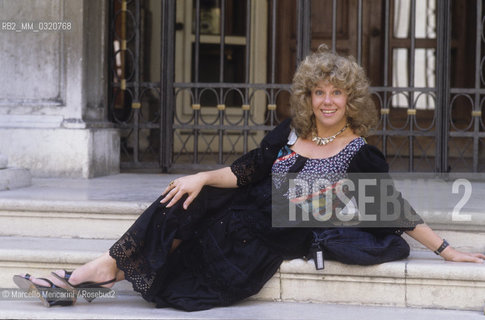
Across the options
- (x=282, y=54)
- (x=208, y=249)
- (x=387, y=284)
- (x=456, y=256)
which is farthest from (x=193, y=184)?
(x=282, y=54)

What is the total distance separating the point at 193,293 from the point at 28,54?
262 centimetres

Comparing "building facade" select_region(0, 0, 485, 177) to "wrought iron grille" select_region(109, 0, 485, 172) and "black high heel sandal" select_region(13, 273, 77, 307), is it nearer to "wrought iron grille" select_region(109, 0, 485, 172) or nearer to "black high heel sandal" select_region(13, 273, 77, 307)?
"wrought iron grille" select_region(109, 0, 485, 172)

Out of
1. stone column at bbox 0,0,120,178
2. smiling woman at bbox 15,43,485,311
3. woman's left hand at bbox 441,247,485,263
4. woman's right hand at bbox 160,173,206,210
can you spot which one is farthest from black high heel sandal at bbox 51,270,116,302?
stone column at bbox 0,0,120,178

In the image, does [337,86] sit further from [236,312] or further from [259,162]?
[236,312]

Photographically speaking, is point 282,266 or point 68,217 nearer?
point 282,266

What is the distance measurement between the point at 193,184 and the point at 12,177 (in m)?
1.70

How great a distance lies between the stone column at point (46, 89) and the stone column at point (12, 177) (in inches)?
15.7

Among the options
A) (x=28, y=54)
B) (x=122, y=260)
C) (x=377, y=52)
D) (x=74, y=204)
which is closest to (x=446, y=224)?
(x=122, y=260)

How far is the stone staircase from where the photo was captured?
A: 3.13 meters

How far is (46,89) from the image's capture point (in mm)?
4980

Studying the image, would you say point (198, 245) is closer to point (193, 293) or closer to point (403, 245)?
point (193, 293)

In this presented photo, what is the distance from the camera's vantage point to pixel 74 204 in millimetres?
3799

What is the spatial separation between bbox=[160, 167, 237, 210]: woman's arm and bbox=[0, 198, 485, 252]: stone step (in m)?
0.62

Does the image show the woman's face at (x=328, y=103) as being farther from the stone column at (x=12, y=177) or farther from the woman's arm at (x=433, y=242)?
the stone column at (x=12, y=177)
